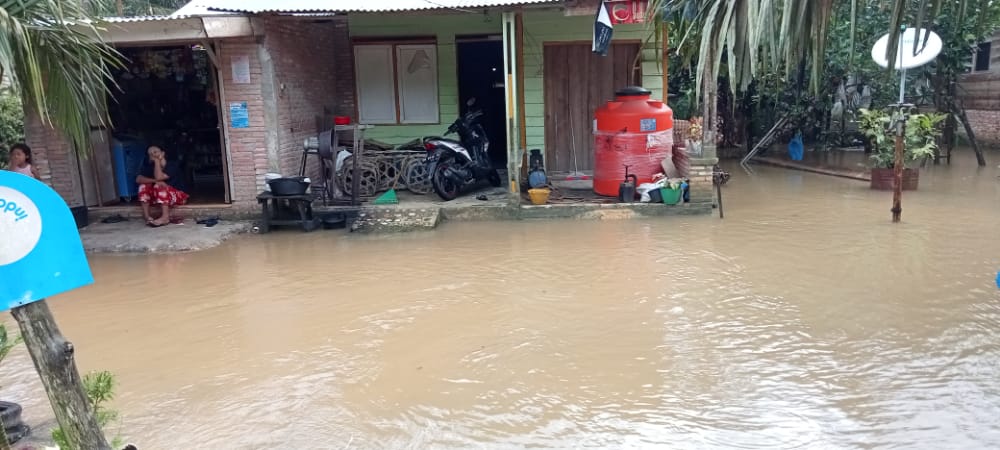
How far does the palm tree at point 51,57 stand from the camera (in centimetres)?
438

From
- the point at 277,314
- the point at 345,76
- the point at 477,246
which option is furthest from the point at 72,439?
the point at 345,76

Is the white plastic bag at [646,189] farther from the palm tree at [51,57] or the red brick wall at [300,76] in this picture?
the palm tree at [51,57]

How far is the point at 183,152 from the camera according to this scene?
11.6 meters

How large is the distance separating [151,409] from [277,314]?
1718mm

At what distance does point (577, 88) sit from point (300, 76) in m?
4.24

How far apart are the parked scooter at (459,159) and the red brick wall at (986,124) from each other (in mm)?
13002

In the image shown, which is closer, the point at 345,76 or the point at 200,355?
the point at 200,355

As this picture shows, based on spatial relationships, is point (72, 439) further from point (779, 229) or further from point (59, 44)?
point (779, 229)

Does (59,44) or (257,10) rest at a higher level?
(257,10)

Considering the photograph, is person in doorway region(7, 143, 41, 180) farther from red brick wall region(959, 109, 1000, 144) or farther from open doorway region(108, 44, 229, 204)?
red brick wall region(959, 109, 1000, 144)

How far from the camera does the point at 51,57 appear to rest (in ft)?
17.2

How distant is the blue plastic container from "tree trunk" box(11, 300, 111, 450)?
8608mm

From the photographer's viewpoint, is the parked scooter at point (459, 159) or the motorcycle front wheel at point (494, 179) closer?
the parked scooter at point (459, 159)

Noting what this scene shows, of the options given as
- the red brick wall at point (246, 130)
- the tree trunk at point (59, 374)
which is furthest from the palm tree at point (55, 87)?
the red brick wall at point (246, 130)
